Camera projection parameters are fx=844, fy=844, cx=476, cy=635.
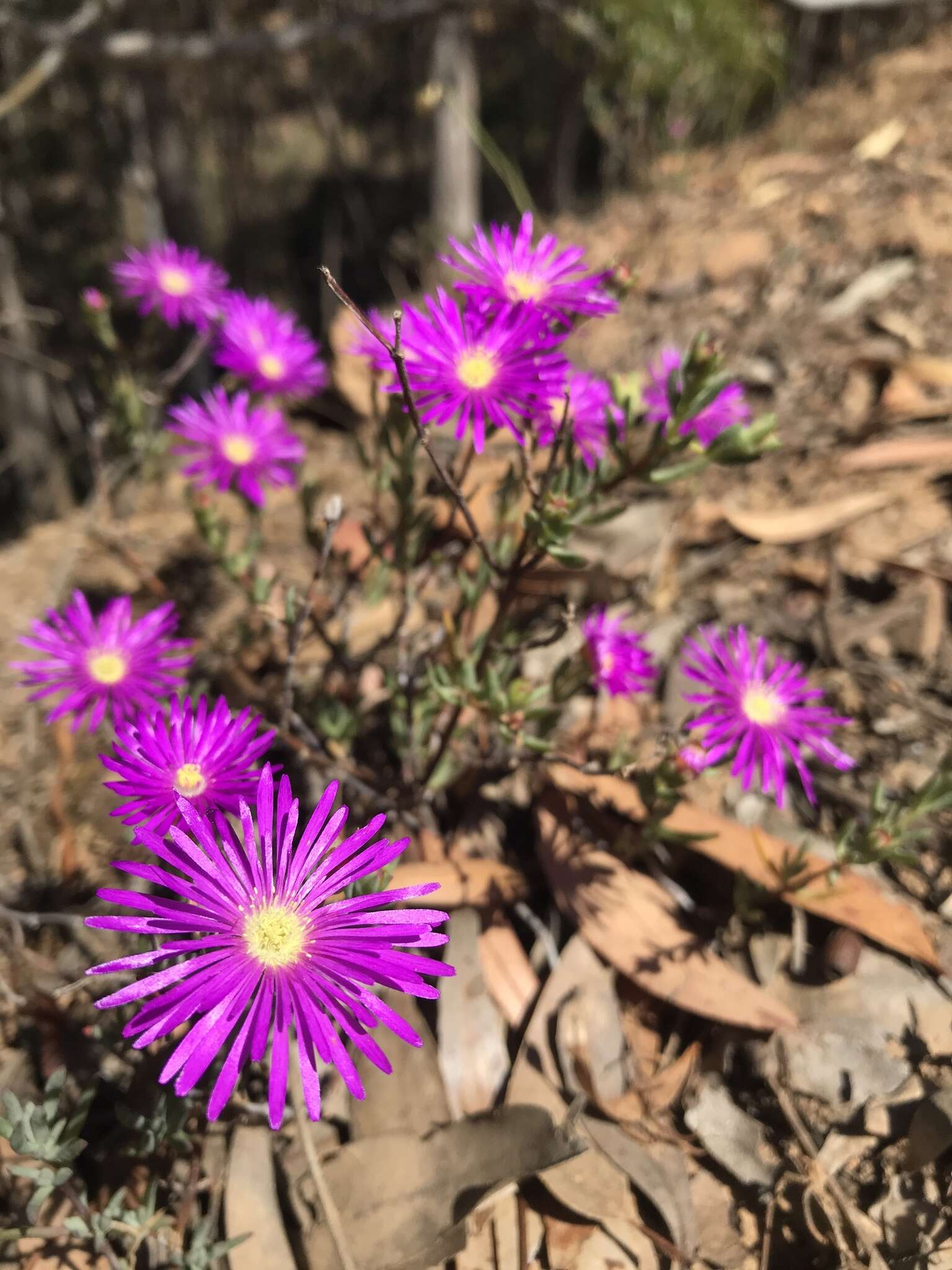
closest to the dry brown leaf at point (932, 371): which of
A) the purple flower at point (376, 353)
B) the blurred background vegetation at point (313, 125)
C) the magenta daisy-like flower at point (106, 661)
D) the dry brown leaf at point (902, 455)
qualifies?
the dry brown leaf at point (902, 455)

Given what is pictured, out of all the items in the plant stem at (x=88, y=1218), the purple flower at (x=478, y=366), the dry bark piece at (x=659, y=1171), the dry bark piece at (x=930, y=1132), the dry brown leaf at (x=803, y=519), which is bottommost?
the plant stem at (x=88, y=1218)

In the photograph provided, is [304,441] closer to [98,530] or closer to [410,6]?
[98,530]

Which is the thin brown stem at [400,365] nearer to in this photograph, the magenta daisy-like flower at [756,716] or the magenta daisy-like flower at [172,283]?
the magenta daisy-like flower at [756,716]

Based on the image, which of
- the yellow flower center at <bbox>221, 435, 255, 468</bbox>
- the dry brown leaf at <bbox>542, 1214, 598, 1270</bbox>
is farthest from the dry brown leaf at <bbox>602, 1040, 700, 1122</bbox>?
the yellow flower center at <bbox>221, 435, 255, 468</bbox>

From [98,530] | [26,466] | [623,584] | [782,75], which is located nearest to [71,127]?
[26,466]

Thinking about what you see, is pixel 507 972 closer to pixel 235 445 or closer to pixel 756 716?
pixel 756 716

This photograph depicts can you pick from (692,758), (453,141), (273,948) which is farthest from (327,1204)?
(453,141)

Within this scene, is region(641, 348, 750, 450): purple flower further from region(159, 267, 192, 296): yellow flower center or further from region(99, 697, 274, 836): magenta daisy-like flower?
region(159, 267, 192, 296): yellow flower center
